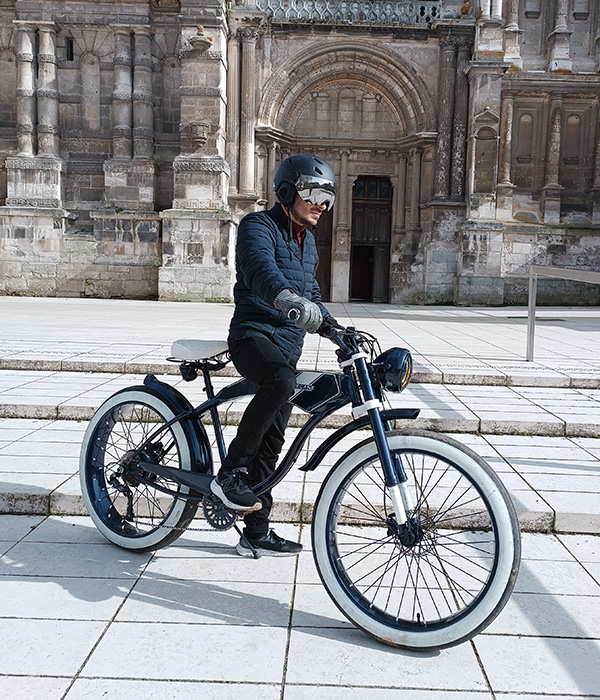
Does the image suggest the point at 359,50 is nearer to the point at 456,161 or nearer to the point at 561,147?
the point at 456,161

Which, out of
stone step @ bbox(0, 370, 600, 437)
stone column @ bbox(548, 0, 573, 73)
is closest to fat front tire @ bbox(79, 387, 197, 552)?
stone step @ bbox(0, 370, 600, 437)

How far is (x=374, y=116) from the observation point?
19375mm

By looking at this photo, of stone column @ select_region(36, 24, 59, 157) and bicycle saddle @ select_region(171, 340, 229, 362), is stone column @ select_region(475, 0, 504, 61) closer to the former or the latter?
stone column @ select_region(36, 24, 59, 157)

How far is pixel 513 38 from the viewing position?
18.1 meters

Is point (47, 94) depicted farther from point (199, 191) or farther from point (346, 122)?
point (346, 122)

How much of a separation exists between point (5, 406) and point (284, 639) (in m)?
3.72

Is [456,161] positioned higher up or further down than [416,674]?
higher up

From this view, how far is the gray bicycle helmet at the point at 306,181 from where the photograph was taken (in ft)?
8.64

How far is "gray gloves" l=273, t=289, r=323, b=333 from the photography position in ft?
7.48

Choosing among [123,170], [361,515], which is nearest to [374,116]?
[123,170]

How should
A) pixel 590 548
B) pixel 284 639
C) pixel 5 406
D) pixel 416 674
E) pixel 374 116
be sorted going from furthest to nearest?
pixel 374 116
pixel 5 406
pixel 590 548
pixel 284 639
pixel 416 674

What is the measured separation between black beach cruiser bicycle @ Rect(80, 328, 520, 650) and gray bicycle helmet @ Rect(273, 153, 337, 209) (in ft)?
2.00

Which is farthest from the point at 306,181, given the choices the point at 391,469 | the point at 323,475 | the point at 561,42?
the point at 561,42

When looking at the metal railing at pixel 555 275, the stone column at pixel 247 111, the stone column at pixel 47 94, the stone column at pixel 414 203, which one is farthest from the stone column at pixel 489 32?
the metal railing at pixel 555 275
